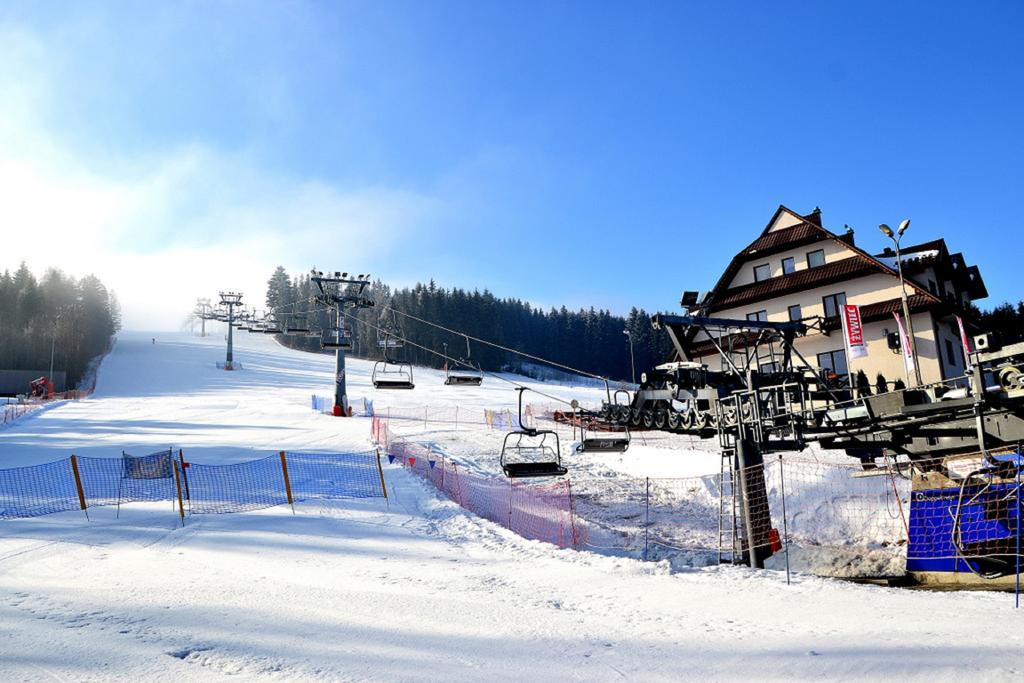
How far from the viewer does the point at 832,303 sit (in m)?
31.4

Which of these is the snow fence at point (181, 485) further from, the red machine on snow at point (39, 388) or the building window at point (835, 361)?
the red machine on snow at point (39, 388)

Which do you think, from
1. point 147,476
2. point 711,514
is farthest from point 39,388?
point 711,514

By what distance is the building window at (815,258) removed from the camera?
3222cm

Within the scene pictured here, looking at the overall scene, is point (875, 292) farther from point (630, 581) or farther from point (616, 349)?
point (616, 349)

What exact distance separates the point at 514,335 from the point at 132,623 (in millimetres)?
111553

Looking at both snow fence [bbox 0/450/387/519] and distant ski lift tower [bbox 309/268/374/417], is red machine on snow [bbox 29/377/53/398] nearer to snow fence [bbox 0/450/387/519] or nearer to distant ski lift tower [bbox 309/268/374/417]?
distant ski lift tower [bbox 309/268/374/417]

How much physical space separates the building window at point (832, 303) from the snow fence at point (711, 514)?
11.9 metres

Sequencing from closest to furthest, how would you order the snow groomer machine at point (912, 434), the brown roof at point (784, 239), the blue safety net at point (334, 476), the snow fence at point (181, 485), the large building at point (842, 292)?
the snow groomer machine at point (912, 434)
the snow fence at point (181, 485)
the blue safety net at point (334, 476)
the large building at point (842, 292)
the brown roof at point (784, 239)

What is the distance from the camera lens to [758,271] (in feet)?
115

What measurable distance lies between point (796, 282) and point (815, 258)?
1.69m

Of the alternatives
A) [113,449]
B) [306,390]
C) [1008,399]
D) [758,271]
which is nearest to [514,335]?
[306,390]

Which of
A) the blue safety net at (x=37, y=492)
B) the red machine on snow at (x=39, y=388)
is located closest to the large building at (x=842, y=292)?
the blue safety net at (x=37, y=492)

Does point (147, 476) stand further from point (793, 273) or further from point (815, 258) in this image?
point (815, 258)

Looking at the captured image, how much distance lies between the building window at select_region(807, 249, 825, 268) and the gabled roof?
578mm
